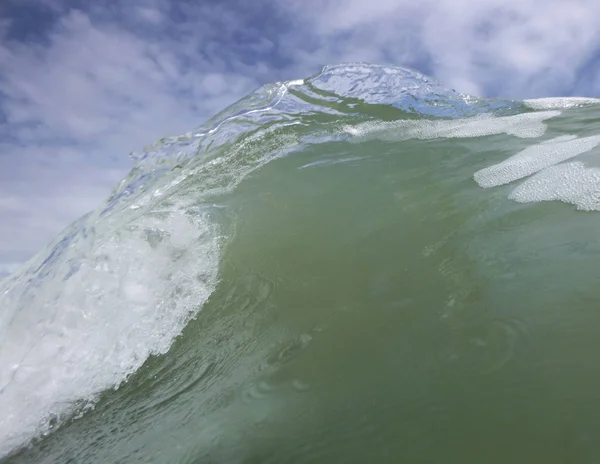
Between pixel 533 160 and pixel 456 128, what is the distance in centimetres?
158

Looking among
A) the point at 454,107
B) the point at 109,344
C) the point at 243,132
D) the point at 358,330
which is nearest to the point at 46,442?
the point at 109,344

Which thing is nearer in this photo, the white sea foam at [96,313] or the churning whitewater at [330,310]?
the churning whitewater at [330,310]

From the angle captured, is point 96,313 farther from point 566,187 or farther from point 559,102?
point 559,102

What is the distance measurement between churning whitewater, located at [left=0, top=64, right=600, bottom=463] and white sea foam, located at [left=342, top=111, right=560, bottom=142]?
51 mm

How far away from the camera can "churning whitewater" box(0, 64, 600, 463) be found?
1.39 m

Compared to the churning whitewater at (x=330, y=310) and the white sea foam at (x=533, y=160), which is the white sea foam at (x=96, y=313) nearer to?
the churning whitewater at (x=330, y=310)

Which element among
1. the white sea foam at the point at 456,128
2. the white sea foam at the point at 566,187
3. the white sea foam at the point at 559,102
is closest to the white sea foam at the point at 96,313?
the white sea foam at the point at 566,187

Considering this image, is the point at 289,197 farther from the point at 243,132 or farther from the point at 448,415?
the point at 448,415

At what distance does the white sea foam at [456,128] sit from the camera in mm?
4391

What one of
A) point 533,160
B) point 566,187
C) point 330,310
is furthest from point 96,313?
point 533,160

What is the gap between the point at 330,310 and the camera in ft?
7.14

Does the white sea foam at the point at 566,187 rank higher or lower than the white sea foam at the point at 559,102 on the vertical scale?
lower

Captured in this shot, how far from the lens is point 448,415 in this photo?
1.31 m

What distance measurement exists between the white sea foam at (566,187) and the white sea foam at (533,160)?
0.52 feet
